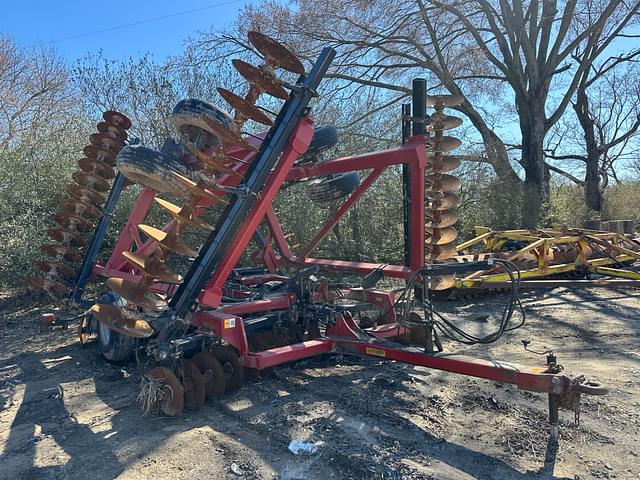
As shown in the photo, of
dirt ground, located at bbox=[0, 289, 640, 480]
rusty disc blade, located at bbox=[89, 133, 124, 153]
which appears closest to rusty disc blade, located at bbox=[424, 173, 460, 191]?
dirt ground, located at bbox=[0, 289, 640, 480]

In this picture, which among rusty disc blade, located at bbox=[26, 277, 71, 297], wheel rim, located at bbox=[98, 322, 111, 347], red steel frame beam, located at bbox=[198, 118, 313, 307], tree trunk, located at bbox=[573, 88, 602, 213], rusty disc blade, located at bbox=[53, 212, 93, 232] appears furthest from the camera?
tree trunk, located at bbox=[573, 88, 602, 213]

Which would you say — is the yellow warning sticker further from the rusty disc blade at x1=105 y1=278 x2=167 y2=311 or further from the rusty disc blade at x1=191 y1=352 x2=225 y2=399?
the rusty disc blade at x1=105 y1=278 x2=167 y2=311

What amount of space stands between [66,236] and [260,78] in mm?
4268

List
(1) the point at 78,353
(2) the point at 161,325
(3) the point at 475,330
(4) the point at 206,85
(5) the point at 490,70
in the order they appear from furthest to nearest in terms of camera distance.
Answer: (5) the point at 490,70 < (4) the point at 206,85 < (3) the point at 475,330 < (1) the point at 78,353 < (2) the point at 161,325

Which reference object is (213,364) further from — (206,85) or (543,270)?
(206,85)

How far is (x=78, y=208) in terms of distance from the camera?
692cm

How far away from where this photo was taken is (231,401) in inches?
166

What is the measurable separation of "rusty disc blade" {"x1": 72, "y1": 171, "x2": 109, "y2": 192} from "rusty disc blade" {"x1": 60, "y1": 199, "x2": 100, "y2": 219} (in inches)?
9.4

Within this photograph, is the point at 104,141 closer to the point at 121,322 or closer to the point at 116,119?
the point at 116,119

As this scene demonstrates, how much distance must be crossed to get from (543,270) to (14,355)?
24.3 feet

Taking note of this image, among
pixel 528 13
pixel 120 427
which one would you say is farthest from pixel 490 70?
pixel 120 427

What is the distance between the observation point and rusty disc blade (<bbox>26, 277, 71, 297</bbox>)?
6633mm

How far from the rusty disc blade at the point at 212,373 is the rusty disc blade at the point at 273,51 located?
90.9 inches

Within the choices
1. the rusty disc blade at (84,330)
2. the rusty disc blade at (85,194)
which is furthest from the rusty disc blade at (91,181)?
the rusty disc blade at (84,330)
